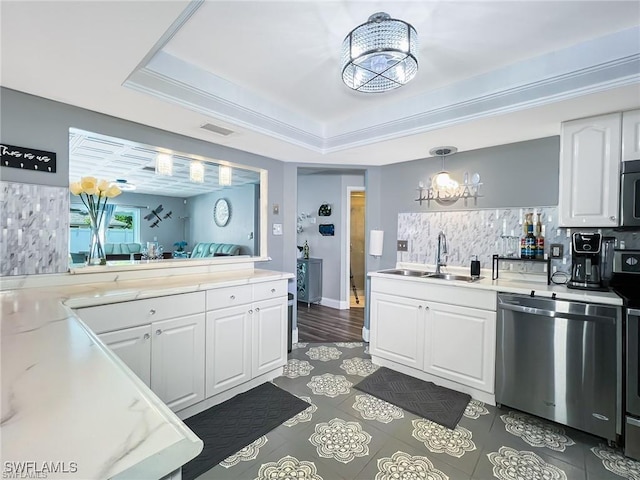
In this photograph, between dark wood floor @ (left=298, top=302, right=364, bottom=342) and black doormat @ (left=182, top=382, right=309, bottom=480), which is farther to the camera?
dark wood floor @ (left=298, top=302, right=364, bottom=342)

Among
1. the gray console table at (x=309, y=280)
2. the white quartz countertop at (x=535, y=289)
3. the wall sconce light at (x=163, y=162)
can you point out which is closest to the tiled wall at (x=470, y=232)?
the white quartz countertop at (x=535, y=289)

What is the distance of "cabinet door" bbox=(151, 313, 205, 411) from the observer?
189 centimetres

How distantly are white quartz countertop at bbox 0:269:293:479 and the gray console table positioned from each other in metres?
4.34

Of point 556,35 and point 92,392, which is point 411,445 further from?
point 556,35

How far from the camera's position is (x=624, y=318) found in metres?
1.79

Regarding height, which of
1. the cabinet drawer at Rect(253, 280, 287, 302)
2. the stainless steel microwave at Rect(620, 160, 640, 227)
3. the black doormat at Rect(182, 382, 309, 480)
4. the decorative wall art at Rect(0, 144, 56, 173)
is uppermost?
the decorative wall art at Rect(0, 144, 56, 173)

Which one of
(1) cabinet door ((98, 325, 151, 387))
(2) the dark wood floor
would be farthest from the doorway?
(1) cabinet door ((98, 325, 151, 387))

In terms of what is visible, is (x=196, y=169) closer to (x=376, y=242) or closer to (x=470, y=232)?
(x=376, y=242)

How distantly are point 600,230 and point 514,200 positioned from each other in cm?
66

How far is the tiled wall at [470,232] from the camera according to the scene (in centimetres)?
258

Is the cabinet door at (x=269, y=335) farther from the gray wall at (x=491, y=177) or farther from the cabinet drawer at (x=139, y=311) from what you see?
the gray wall at (x=491, y=177)

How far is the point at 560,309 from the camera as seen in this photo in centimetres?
200

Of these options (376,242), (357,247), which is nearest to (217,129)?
(376,242)

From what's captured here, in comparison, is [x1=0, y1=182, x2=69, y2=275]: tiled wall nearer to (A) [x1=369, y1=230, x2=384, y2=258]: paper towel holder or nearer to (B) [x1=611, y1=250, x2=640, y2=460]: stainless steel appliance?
(A) [x1=369, y1=230, x2=384, y2=258]: paper towel holder
